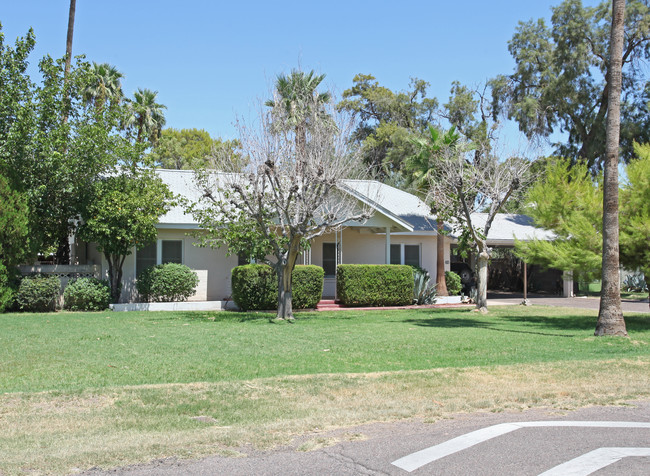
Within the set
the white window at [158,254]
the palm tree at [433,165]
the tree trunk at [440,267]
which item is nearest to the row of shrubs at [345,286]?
A: the tree trunk at [440,267]

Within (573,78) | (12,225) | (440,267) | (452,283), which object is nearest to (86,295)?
(12,225)

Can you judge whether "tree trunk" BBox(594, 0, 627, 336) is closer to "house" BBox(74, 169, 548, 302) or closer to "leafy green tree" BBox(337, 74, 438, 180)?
"house" BBox(74, 169, 548, 302)

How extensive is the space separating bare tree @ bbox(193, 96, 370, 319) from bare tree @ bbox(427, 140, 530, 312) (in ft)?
12.6

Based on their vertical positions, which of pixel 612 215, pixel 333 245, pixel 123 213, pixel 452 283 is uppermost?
pixel 123 213

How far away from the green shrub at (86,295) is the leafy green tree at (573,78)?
24393 mm

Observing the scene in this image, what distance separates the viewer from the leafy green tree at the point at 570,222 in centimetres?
1614

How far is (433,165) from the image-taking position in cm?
2288

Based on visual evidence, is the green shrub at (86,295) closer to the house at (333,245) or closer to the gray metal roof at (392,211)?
the house at (333,245)

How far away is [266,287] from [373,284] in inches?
162

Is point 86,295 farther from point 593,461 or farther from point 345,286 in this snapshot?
point 593,461

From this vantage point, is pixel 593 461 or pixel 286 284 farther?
pixel 286 284

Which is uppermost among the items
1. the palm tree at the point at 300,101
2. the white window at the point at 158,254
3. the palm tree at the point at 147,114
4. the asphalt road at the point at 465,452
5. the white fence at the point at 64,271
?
the palm tree at the point at 147,114

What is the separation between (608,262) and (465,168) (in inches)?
332

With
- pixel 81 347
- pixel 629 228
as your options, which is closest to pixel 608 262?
pixel 629 228
